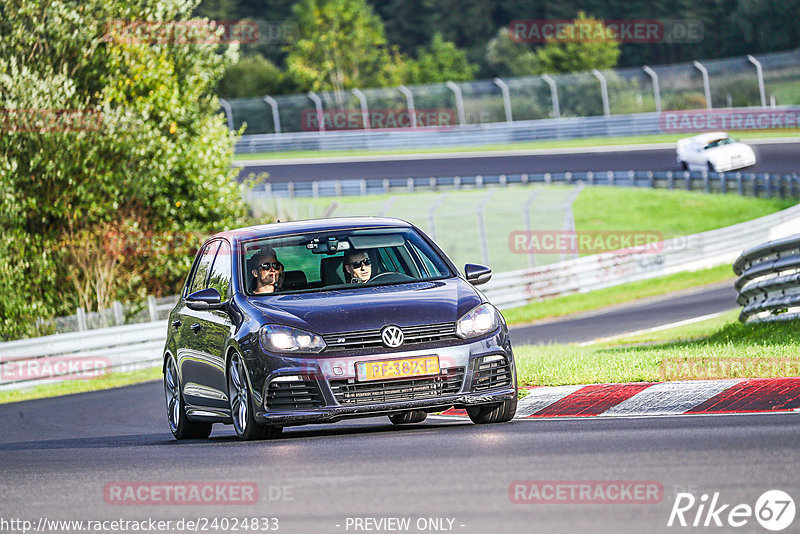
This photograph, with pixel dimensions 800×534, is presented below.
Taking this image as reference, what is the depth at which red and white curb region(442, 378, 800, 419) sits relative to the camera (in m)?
9.29

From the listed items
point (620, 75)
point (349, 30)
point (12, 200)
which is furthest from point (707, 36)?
point (12, 200)

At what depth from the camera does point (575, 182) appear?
47.2m

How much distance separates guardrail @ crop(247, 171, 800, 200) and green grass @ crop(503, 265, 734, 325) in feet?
32.8

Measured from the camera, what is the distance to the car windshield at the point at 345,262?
395 inches

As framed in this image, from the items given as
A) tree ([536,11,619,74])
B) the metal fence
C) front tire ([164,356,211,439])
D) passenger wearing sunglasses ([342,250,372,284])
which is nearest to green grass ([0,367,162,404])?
front tire ([164,356,211,439])

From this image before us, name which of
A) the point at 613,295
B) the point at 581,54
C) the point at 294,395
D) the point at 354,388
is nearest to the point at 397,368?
the point at 354,388

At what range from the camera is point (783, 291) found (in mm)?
14117

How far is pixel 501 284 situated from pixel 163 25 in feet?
→ 31.9

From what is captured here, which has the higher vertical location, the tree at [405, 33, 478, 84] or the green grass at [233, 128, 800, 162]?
the green grass at [233, 128, 800, 162]

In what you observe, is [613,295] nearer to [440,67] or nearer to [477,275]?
[477,275]

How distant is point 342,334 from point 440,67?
81.0m

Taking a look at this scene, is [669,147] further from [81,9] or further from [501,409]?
[501,409]

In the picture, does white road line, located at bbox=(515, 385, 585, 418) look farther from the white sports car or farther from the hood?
the white sports car

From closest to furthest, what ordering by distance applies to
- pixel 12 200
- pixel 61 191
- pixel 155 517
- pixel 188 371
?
1. pixel 155 517
2. pixel 188 371
3. pixel 12 200
4. pixel 61 191
